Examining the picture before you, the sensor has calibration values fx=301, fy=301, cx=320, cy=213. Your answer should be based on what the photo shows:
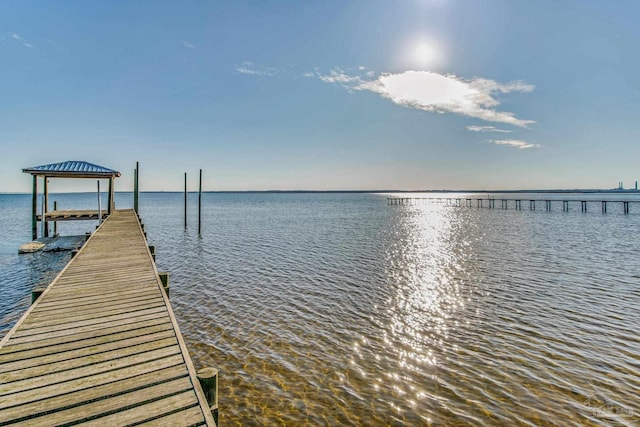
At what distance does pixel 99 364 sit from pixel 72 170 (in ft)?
62.0

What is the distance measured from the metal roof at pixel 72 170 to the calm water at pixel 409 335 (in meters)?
5.02

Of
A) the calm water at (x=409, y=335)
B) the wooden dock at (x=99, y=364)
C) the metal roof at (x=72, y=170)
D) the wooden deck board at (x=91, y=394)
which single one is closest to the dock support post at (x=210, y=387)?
the wooden dock at (x=99, y=364)

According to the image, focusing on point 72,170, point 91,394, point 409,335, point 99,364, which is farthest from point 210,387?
point 72,170

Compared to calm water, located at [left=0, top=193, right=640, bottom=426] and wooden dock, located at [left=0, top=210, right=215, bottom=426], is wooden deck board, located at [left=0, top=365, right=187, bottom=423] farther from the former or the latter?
calm water, located at [left=0, top=193, right=640, bottom=426]

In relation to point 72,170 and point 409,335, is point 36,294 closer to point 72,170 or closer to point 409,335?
point 409,335

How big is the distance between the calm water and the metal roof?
5.02 m

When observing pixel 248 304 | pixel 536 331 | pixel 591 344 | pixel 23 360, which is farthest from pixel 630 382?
pixel 23 360

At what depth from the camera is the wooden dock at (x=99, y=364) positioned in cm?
335

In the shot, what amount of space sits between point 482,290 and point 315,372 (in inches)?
337

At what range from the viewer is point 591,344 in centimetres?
753

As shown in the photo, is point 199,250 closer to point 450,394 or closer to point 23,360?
point 23,360

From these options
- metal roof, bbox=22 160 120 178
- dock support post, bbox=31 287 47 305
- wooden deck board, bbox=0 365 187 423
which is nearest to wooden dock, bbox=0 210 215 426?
wooden deck board, bbox=0 365 187 423

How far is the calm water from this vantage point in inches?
215

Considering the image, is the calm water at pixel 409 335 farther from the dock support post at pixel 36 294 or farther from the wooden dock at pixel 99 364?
the dock support post at pixel 36 294
